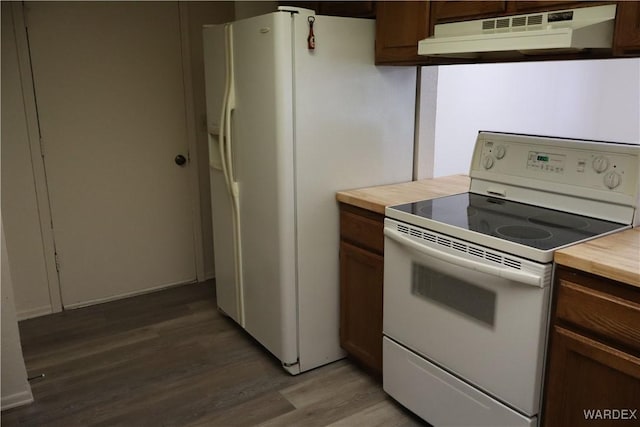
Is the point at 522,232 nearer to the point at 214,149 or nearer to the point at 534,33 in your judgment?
the point at 534,33

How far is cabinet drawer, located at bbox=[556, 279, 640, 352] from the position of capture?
139 centimetres

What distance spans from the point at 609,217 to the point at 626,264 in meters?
0.49

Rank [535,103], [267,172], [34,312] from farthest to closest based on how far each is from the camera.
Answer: [535,103]
[34,312]
[267,172]

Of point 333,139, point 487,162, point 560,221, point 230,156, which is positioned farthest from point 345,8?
point 560,221

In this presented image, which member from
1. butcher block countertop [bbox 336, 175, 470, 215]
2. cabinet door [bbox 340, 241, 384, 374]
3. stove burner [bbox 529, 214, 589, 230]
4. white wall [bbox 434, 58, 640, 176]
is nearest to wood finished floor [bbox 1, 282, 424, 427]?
cabinet door [bbox 340, 241, 384, 374]

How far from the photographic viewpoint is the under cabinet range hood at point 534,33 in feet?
5.10

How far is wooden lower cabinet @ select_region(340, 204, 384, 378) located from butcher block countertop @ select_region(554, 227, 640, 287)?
0.84 metres

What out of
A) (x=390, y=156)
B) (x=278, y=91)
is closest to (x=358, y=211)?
(x=390, y=156)

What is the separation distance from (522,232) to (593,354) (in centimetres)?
44

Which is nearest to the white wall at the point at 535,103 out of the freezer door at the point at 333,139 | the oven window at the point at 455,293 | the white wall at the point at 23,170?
the freezer door at the point at 333,139

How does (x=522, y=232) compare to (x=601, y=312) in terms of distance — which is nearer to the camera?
(x=601, y=312)

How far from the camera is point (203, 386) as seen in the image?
2473mm

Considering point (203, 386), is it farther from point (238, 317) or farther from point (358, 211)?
point (358, 211)

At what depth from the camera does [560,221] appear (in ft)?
6.19
